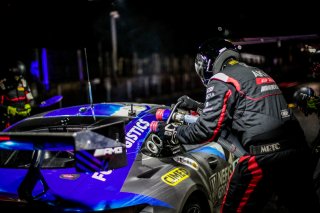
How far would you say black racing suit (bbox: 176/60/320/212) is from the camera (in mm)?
2904

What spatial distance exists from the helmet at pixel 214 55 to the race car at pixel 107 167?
1.48 ft

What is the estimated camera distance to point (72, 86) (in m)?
16.8

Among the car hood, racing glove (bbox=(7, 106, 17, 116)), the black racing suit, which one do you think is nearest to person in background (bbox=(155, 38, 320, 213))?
the black racing suit

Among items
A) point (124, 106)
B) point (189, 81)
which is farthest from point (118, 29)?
point (124, 106)

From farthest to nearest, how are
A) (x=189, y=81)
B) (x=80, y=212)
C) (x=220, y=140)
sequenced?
(x=189, y=81)
(x=220, y=140)
(x=80, y=212)

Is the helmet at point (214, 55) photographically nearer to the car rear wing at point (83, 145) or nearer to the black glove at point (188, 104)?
the black glove at point (188, 104)

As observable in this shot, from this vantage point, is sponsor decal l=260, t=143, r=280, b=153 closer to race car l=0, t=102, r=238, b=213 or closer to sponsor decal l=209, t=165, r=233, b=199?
race car l=0, t=102, r=238, b=213

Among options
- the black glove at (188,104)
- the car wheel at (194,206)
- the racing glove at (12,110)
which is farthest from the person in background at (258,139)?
the racing glove at (12,110)

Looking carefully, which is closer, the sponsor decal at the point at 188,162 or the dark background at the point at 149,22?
the sponsor decal at the point at 188,162

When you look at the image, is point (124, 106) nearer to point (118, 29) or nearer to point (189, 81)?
point (189, 81)

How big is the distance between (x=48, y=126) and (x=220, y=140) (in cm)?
182

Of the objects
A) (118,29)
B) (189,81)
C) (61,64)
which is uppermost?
(118,29)

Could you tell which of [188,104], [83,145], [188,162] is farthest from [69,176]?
[188,104]

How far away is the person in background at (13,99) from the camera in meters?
7.78
